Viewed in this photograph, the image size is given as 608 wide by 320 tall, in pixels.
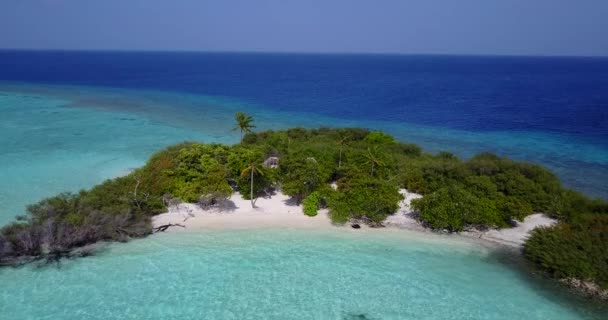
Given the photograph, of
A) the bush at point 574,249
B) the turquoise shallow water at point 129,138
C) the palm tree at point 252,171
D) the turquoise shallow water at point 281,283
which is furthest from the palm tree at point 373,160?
the turquoise shallow water at point 129,138

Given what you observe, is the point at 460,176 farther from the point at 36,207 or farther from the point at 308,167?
the point at 36,207

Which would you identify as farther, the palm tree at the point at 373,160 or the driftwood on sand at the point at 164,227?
the palm tree at the point at 373,160

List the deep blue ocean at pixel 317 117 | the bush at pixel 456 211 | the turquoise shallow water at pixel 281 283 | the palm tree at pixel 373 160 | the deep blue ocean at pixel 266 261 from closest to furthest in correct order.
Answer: the turquoise shallow water at pixel 281 283 < the deep blue ocean at pixel 266 261 < the bush at pixel 456 211 < the palm tree at pixel 373 160 < the deep blue ocean at pixel 317 117

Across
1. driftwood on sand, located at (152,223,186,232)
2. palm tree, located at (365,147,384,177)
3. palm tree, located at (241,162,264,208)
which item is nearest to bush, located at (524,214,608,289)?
palm tree, located at (365,147,384,177)

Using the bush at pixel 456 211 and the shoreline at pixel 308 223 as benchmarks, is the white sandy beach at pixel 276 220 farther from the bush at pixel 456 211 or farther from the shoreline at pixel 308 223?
the bush at pixel 456 211

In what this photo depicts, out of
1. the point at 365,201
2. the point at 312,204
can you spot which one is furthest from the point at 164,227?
the point at 365,201

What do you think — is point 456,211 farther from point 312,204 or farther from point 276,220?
point 276,220
